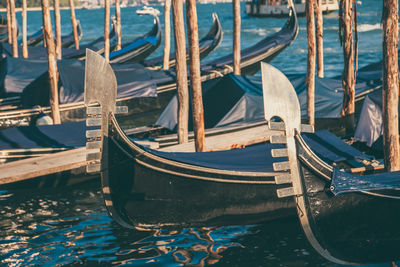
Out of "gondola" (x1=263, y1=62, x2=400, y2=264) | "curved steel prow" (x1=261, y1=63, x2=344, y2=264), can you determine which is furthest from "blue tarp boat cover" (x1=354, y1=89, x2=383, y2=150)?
"curved steel prow" (x1=261, y1=63, x2=344, y2=264)

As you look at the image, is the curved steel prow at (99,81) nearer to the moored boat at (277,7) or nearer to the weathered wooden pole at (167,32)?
the weathered wooden pole at (167,32)

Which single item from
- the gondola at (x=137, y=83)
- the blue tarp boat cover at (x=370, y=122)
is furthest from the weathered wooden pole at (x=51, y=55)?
the blue tarp boat cover at (x=370, y=122)

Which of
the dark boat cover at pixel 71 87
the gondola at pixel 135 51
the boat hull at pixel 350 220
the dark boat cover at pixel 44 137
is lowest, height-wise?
the boat hull at pixel 350 220

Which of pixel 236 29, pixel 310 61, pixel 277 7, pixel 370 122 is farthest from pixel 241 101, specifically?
pixel 277 7

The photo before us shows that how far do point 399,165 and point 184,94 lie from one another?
12.1ft

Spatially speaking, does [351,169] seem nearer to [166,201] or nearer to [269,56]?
[166,201]

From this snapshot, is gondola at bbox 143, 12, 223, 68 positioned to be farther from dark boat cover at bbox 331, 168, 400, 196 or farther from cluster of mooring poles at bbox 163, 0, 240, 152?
dark boat cover at bbox 331, 168, 400, 196

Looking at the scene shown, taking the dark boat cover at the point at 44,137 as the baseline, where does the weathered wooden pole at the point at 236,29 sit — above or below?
above

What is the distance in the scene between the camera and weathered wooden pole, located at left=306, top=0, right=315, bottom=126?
10539 millimetres

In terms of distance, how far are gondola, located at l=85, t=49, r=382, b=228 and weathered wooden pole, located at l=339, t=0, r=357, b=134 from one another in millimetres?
3799

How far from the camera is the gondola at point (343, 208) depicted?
21.1ft

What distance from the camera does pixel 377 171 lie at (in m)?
8.80

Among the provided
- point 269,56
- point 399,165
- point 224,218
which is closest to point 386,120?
point 399,165

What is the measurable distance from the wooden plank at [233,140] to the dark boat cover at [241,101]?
18.8 inches
